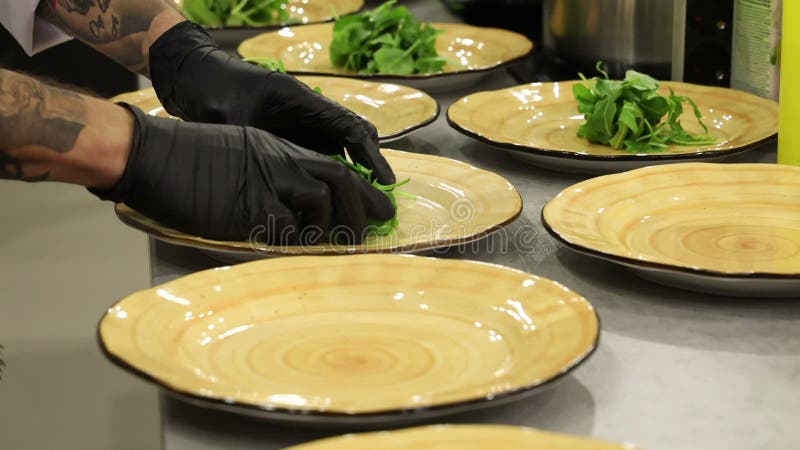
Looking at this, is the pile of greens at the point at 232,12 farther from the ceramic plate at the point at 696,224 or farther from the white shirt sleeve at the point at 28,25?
the ceramic plate at the point at 696,224

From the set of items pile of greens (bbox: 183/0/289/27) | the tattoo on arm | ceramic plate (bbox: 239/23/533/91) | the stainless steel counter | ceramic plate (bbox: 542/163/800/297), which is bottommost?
the stainless steel counter

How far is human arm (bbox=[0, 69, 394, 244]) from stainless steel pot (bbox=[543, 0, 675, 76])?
28.1 inches

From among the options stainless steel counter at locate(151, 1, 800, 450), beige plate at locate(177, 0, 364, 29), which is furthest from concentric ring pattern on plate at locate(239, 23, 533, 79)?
stainless steel counter at locate(151, 1, 800, 450)

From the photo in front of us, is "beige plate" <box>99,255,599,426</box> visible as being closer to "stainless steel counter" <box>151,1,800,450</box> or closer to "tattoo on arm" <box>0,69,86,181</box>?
"stainless steel counter" <box>151,1,800,450</box>

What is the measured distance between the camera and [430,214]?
127cm

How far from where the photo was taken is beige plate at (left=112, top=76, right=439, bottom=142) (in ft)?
5.14

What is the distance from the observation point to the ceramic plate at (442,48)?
1938mm

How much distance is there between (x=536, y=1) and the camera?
222 centimetres

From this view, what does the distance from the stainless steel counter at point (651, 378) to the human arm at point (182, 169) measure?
0.08m

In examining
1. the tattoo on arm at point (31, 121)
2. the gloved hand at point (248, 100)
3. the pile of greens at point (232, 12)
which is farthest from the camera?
the pile of greens at point (232, 12)

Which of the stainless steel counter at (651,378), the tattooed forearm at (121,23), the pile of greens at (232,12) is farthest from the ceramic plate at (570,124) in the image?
the pile of greens at (232,12)

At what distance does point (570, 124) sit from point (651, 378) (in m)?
0.72

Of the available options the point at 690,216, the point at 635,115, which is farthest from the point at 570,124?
the point at 690,216

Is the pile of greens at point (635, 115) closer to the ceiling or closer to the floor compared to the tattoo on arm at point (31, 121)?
closer to the floor
